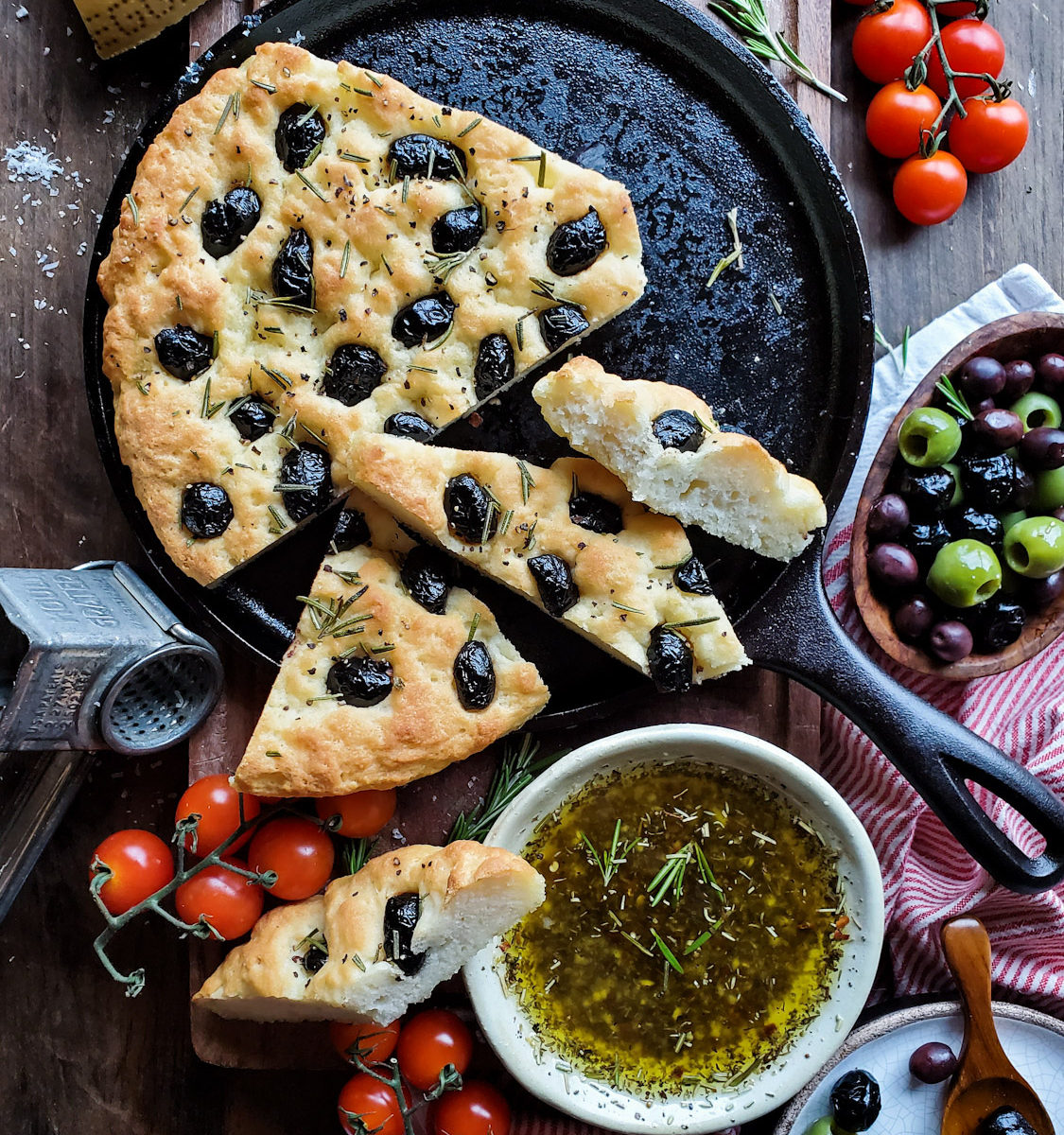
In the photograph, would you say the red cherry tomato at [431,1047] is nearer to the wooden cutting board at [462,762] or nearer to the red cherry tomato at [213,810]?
the wooden cutting board at [462,762]

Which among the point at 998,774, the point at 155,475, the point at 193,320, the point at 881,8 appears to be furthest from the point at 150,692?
the point at 881,8

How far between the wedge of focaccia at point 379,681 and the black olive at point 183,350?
2.12ft

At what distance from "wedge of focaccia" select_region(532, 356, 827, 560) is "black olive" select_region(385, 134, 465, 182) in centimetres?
76

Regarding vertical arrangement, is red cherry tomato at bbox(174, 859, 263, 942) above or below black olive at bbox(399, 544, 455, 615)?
below

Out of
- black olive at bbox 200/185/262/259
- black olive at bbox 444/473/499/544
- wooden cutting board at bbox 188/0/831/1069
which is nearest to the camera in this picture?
black olive at bbox 444/473/499/544

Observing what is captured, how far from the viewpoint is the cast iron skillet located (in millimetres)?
3646

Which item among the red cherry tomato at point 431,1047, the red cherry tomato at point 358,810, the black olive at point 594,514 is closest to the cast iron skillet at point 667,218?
the black olive at point 594,514

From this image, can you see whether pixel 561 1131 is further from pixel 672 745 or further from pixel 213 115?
pixel 213 115

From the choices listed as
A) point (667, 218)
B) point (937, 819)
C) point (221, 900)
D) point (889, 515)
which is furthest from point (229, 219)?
point (937, 819)

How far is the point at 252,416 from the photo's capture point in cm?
346

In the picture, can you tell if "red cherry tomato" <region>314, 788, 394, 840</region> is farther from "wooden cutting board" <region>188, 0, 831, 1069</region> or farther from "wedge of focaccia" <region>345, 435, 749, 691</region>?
"wedge of focaccia" <region>345, 435, 749, 691</region>

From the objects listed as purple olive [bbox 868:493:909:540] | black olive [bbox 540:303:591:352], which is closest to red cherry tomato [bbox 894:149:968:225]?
purple olive [bbox 868:493:909:540]

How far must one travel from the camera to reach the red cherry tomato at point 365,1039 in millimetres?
3438

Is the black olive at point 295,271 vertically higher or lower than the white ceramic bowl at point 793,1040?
higher
